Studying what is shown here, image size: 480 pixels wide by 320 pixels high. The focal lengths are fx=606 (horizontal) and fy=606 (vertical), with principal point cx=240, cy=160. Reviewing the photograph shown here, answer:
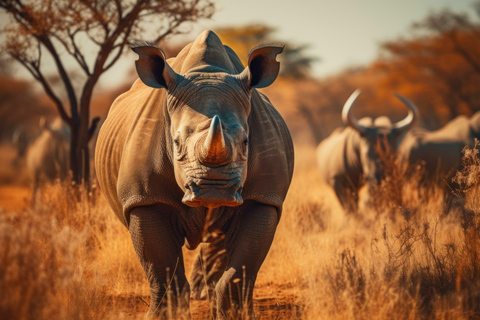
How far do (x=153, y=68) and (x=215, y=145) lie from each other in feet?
3.22

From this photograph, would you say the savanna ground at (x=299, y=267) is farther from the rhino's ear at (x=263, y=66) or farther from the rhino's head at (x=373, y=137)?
the rhino's ear at (x=263, y=66)

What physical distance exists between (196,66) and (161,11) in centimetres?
385

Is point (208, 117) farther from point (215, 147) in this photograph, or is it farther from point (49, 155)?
point (49, 155)

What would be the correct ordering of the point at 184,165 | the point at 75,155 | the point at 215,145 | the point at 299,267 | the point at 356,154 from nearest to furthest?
the point at 215,145
the point at 184,165
the point at 299,267
the point at 75,155
the point at 356,154

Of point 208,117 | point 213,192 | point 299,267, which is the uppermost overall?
point 208,117

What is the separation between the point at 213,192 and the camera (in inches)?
123

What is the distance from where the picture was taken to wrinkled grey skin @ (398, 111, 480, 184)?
338 inches

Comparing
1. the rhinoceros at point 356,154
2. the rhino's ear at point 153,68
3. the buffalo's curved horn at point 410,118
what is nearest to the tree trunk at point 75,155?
the rhinoceros at point 356,154

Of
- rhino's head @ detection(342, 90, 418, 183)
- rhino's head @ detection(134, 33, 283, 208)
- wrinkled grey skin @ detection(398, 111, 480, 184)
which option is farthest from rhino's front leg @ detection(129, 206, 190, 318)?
rhino's head @ detection(342, 90, 418, 183)

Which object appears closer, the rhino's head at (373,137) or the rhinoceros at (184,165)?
the rhinoceros at (184,165)

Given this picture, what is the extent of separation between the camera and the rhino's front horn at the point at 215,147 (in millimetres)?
3041

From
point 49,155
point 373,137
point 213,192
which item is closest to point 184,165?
point 213,192

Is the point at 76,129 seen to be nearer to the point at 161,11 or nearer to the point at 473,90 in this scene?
the point at 161,11

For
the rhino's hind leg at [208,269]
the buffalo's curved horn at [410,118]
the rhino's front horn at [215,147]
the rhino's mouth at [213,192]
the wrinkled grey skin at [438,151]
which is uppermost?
the buffalo's curved horn at [410,118]
